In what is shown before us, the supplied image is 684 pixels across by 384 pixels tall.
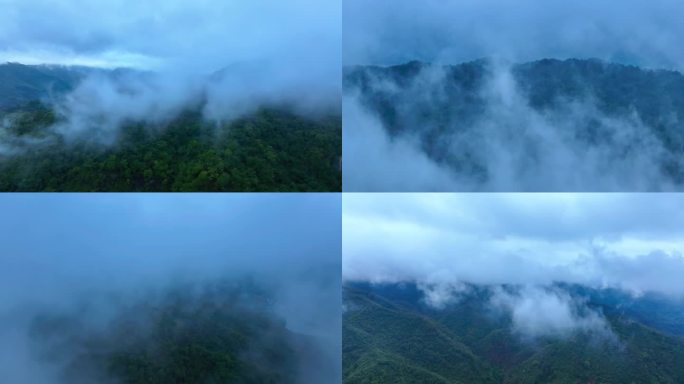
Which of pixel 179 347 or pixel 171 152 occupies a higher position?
pixel 171 152

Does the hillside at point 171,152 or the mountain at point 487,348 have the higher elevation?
the hillside at point 171,152

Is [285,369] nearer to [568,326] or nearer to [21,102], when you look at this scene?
[568,326]

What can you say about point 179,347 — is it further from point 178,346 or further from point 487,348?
point 487,348

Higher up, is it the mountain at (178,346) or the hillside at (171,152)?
the hillside at (171,152)

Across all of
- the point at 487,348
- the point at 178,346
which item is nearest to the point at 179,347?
the point at 178,346

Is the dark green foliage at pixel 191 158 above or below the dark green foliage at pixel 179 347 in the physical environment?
above

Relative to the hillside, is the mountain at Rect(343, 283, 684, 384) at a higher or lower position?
lower

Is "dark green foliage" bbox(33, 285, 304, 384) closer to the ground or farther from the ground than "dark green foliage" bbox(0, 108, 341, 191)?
closer to the ground

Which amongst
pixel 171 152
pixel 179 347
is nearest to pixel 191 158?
pixel 171 152

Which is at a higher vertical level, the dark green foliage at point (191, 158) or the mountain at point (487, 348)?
the dark green foliage at point (191, 158)
